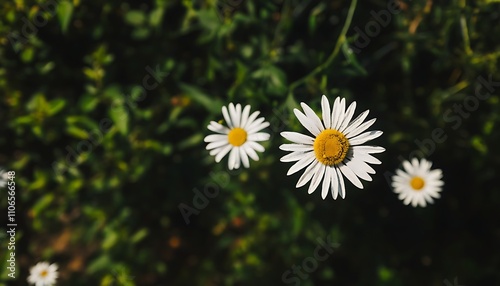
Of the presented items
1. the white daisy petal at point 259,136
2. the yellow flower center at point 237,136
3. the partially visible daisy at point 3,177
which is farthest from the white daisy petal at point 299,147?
the partially visible daisy at point 3,177

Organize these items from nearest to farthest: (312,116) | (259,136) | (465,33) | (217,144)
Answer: (312,116)
(259,136)
(217,144)
(465,33)

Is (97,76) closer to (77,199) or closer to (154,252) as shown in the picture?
(77,199)

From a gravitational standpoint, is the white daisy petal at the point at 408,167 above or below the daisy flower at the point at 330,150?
above

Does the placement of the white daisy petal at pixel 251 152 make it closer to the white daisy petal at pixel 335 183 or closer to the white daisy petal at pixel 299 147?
the white daisy petal at pixel 299 147

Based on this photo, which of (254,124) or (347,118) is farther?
(254,124)

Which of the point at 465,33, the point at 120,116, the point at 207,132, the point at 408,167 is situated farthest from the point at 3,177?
the point at 465,33

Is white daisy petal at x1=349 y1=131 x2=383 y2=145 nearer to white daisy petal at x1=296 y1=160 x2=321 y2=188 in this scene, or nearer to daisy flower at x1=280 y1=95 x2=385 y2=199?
daisy flower at x1=280 y1=95 x2=385 y2=199

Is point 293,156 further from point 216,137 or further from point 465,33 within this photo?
point 465,33
